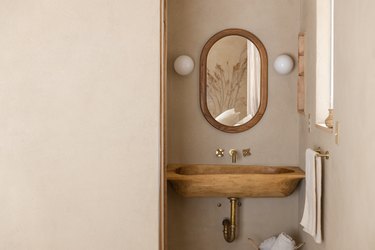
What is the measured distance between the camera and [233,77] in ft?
13.8

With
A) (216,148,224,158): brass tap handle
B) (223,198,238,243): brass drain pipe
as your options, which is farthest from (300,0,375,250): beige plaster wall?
(216,148,224,158): brass tap handle

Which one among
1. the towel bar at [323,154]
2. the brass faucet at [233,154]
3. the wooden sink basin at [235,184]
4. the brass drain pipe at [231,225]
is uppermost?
the towel bar at [323,154]

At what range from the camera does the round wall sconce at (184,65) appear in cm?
415

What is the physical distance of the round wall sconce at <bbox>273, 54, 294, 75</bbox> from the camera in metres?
4.12

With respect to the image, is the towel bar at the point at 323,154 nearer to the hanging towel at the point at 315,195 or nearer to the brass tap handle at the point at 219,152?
the hanging towel at the point at 315,195

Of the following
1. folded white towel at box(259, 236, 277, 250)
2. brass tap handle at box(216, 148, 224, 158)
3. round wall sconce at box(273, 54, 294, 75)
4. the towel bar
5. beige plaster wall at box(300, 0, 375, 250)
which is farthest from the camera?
brass tap handle at box(216, 148, 224, 158)

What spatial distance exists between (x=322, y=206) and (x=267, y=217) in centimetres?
109

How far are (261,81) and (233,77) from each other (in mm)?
216

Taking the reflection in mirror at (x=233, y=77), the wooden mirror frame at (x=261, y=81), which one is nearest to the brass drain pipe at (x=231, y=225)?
the wooden mirror frame at (x=261, y=81)

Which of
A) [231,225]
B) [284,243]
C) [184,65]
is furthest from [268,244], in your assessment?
[184,65]

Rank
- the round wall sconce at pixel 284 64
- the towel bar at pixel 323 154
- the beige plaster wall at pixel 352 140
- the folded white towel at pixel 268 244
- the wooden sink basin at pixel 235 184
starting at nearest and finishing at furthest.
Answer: the beige plaster wall at pixel 352 140
the towel bar at pixel 323 154
the wooden sink basin at pixel 235 184
the folded white towel at pixel 268 244
the round wall sconce at pixel 284 64

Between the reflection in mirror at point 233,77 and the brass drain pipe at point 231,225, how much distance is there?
0.68m

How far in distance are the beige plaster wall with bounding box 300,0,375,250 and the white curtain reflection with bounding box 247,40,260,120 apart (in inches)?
41.3

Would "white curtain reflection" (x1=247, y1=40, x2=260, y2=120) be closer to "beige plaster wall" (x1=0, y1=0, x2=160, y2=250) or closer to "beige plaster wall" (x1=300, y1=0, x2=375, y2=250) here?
"beige plaster wall" (x1=300, y1=0, x2=375, y2=250)
